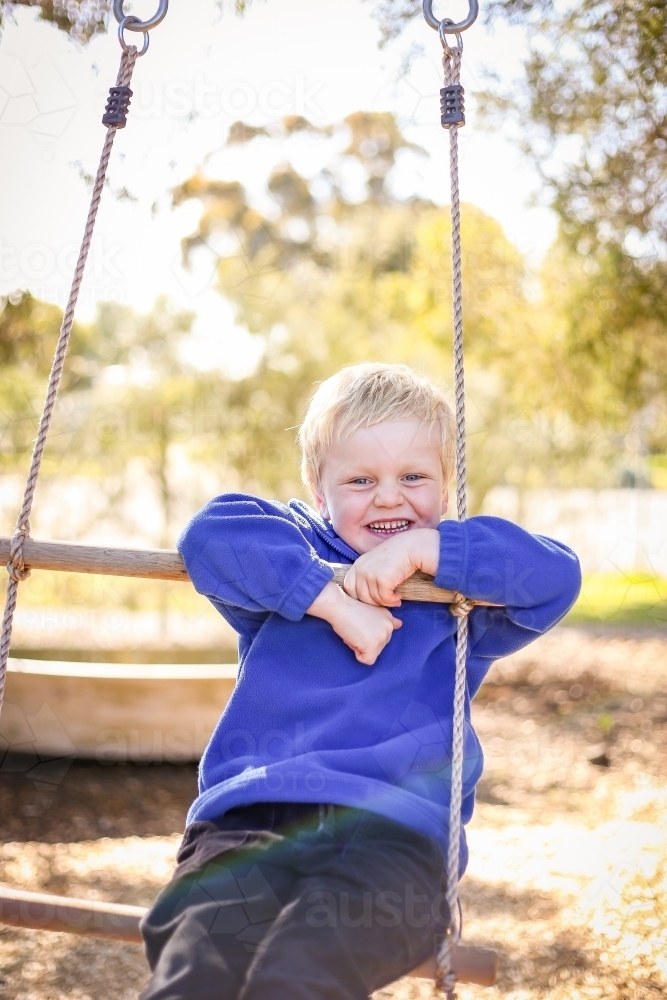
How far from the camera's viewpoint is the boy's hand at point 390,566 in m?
1.27

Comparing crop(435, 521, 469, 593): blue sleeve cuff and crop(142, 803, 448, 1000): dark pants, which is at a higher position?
crop(435, 521, 469, 593): blue sleeve cuff

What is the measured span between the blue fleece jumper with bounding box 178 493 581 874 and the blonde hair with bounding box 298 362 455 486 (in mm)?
124

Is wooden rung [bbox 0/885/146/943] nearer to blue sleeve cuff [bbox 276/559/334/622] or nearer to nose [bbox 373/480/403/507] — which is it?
blue sleeve cuff [bbox 276/559/334/622]

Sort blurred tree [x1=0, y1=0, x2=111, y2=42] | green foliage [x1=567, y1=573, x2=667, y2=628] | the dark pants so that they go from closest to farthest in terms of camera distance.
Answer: the dark pants
blurred tree [x1=0, y1=0, x2=111, y2=42]
green foliage [x1=567, y1=573, x2=667, y2=628]

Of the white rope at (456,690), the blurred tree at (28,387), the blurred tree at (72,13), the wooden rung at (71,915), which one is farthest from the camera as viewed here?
the blurred tree at (28,387)

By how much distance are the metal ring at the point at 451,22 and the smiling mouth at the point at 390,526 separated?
768 mm

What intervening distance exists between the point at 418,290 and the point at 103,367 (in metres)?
1.63

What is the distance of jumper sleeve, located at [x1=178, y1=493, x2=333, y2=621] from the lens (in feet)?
4.21

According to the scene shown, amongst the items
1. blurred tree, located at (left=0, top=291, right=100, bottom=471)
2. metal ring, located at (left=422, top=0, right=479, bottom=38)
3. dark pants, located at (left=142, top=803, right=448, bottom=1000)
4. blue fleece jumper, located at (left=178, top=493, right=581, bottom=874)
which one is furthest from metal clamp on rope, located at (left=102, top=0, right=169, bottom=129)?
blurred tree, located at (left=0, top=291, right=100, bottom=471)

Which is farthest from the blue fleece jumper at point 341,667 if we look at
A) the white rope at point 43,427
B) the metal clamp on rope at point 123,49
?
the metal clamp on rope at point 123,49

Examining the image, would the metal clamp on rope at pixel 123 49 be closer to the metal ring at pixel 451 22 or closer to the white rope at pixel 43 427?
the white rope at pixel 43 427

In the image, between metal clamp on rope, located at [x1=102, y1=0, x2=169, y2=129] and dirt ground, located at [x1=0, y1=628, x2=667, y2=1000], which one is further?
dirt ground, located at [x1=0, y1=628, x2=667, y2=1000]

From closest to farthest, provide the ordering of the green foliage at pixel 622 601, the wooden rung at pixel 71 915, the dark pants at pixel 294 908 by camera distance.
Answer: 1. the dark pants at pixel 294 908
2. the wooden rung at pixel 71 915
3. the green foliage at pixel 622 601

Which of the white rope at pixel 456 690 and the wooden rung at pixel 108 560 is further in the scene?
the wooden rung at pixel 108 560
